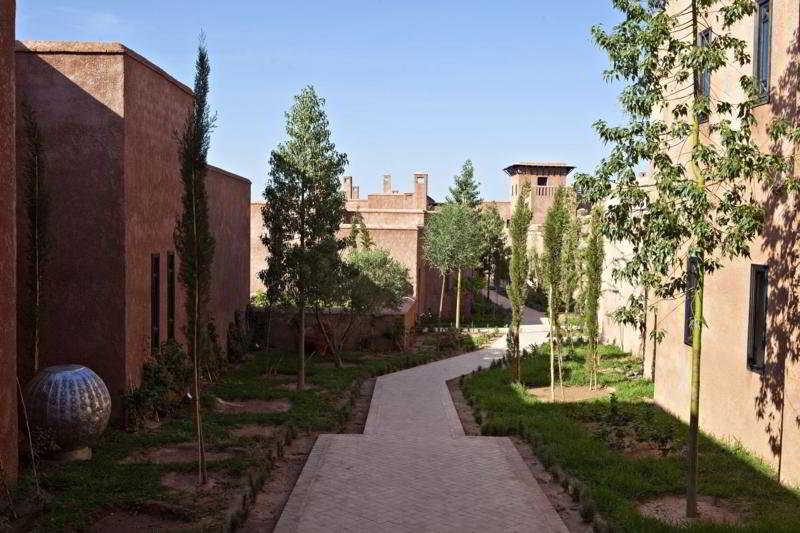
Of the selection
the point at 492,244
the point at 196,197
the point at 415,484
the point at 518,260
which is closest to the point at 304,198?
the point at 518,260

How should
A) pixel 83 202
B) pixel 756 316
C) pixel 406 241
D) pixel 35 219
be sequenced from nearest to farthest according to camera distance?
pixel 35 219 < pixel 756 316 < pixel 83 202 < pixel 406 241

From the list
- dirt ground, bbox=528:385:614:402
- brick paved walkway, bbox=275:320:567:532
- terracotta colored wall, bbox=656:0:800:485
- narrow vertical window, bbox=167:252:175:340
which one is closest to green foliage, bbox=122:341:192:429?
narrow vertical window, bbox=167:252:175:340

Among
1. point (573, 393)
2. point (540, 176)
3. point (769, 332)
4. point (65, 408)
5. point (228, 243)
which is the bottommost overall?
point (573, 393)

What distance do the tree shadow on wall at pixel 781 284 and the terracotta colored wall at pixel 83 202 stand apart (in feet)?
31.7

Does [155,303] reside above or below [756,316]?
below

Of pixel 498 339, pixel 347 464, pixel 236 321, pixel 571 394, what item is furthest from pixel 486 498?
pixel 498 339

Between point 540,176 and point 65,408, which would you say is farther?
point 540,176

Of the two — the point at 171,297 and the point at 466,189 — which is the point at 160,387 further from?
the point at 466,189

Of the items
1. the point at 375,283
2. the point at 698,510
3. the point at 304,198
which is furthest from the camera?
the point at 375,283

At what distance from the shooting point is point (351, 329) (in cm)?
2331

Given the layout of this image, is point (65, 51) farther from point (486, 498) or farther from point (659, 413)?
point (659, 413)

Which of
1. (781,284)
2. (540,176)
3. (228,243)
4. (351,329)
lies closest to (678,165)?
(781,284)

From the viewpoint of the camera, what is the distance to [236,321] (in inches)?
856

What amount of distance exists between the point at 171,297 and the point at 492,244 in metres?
26.2
